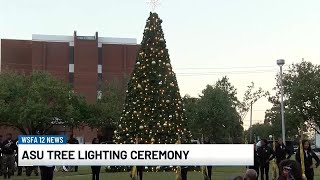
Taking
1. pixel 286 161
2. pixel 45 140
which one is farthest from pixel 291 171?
pixel 45 140

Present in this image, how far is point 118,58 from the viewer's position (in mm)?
84625

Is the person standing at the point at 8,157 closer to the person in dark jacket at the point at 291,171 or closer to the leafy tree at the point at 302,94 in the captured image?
the person in dark jacket at the point at 291,171

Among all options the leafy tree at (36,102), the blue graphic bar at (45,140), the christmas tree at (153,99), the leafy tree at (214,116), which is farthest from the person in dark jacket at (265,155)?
the leafy tree at (214,116)

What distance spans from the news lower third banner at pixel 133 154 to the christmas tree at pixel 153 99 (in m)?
11.3

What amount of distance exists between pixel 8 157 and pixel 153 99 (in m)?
7.15

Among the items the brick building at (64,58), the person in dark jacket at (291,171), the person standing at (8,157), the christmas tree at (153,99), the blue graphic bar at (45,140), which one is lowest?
the person standing at (8,157)

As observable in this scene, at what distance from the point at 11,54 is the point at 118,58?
1580 cm

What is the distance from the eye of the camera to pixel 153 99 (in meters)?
26.4

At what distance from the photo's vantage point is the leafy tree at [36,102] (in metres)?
49.8

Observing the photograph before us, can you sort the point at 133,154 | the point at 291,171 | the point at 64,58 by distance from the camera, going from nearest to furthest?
the point at 291,171 → the point at 133,154 → the point at 64,58

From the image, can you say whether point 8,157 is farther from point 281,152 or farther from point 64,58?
point 64,58

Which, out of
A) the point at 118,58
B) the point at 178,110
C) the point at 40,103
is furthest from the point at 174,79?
the point at 118,58

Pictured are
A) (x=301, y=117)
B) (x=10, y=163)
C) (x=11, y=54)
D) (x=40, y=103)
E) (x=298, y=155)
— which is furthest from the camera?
(x=11, y=54)

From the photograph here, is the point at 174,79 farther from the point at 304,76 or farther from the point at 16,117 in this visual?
the point at 16,117
